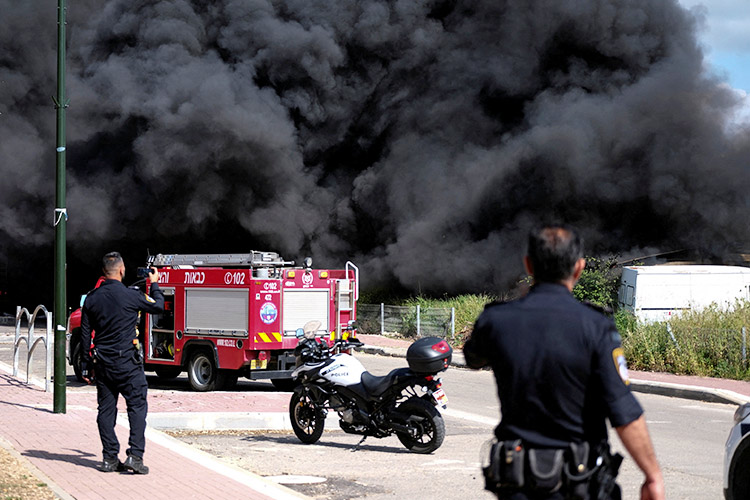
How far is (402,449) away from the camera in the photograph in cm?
859

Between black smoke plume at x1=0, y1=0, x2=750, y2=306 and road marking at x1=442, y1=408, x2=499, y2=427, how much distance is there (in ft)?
50.4

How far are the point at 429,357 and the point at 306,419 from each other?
1.74 meters

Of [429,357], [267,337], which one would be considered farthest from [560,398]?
[267,337]

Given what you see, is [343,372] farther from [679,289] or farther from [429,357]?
[679,289]

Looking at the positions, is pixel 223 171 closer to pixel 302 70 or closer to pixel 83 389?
pixel 302 70

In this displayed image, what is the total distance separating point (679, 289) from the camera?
1806 centimetres

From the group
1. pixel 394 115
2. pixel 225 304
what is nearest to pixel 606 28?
pixel 394 115

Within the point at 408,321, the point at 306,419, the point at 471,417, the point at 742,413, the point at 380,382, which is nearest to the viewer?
the point at 742,413

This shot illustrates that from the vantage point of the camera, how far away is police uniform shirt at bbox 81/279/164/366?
22.0 feet

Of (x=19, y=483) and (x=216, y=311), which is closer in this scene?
(x=19, y=483)

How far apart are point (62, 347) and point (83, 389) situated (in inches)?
140

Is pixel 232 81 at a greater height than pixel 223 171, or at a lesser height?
greater

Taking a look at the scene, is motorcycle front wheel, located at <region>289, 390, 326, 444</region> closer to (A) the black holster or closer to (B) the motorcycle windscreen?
(B) the motorcycle windscreen

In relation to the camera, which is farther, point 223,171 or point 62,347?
point 223,171
